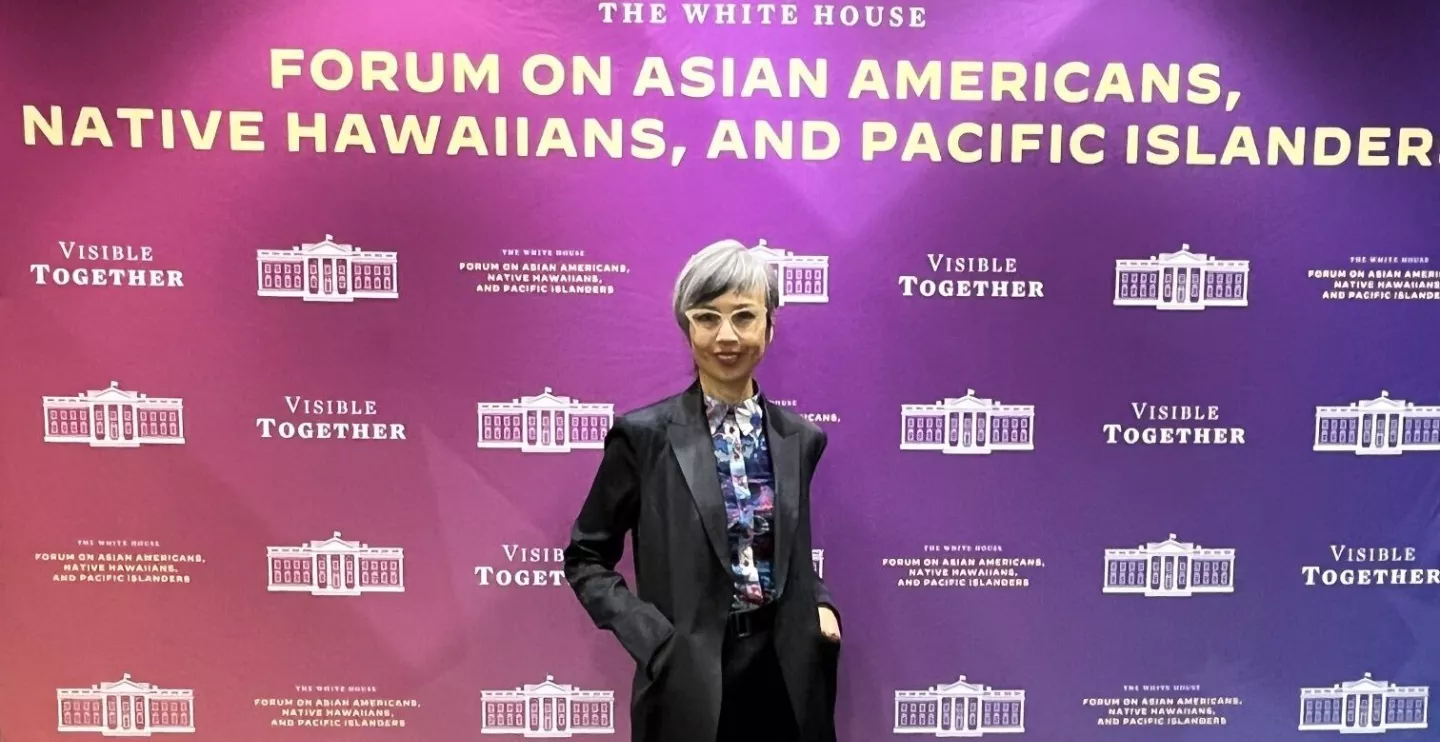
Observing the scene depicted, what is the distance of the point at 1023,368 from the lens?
2471 mm

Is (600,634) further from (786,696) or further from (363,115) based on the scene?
(363,115)

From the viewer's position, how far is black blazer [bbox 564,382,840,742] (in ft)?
5.72

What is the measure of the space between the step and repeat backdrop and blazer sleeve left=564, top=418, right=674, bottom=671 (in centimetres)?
60

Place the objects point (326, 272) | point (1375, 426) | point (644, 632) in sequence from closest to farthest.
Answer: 1. point (644, 632)
2. point (326, 272)
3. point (1375, 426)

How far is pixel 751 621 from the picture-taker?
1801mm

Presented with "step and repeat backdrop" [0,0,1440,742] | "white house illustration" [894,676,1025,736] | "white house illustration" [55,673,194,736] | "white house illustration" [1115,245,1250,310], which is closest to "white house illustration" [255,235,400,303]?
"step and repeat backdrop" [0,0,1440,742]

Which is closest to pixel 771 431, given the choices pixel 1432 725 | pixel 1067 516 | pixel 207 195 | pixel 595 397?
pixel 595 397

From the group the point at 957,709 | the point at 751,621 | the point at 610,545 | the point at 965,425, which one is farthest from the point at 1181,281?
the point at 610,545

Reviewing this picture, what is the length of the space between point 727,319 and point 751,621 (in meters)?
0.58

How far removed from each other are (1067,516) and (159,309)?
2422 millimetres

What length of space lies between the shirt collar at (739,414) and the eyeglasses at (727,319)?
154mm

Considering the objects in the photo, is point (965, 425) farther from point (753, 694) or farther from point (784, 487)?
point (753, 694)

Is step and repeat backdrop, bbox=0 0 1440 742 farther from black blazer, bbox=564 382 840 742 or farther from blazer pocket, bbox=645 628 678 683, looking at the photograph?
blazer pocket, bbox=645 628 678 683

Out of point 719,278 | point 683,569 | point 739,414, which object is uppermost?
point 719,278
